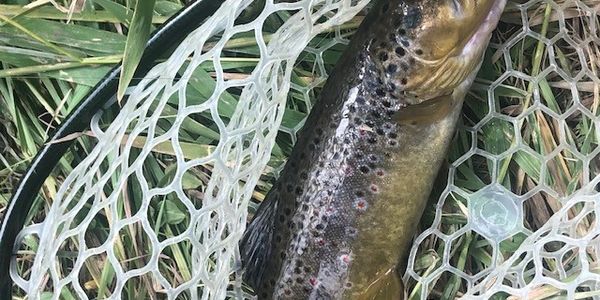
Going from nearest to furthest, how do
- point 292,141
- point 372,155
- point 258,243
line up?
point 372,155 → point 258,243 → point 292,141

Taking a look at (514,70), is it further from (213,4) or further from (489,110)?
(213,4)

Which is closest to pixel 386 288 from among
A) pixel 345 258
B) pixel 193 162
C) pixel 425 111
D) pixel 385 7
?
pixel 345 258

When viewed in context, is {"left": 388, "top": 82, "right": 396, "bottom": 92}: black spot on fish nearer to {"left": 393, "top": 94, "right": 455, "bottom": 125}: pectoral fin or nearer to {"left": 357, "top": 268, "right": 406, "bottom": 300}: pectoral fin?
{"left": 393, "top": 94, "right": 455, "bottom": 125}: pectoral fin

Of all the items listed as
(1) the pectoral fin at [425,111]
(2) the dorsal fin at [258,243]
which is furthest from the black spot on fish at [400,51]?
(2) the dorsal fin at [258,243]

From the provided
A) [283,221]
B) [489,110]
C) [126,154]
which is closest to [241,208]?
[283,221]

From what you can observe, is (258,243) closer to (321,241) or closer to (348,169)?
(321,241)

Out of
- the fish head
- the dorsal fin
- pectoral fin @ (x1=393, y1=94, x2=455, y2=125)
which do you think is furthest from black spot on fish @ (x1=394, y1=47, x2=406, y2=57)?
the dorsal fin

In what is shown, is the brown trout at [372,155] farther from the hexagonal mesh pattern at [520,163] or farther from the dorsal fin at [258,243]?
the hexagonal mesh pattern at [520,163]

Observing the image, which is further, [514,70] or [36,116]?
[36,116]
